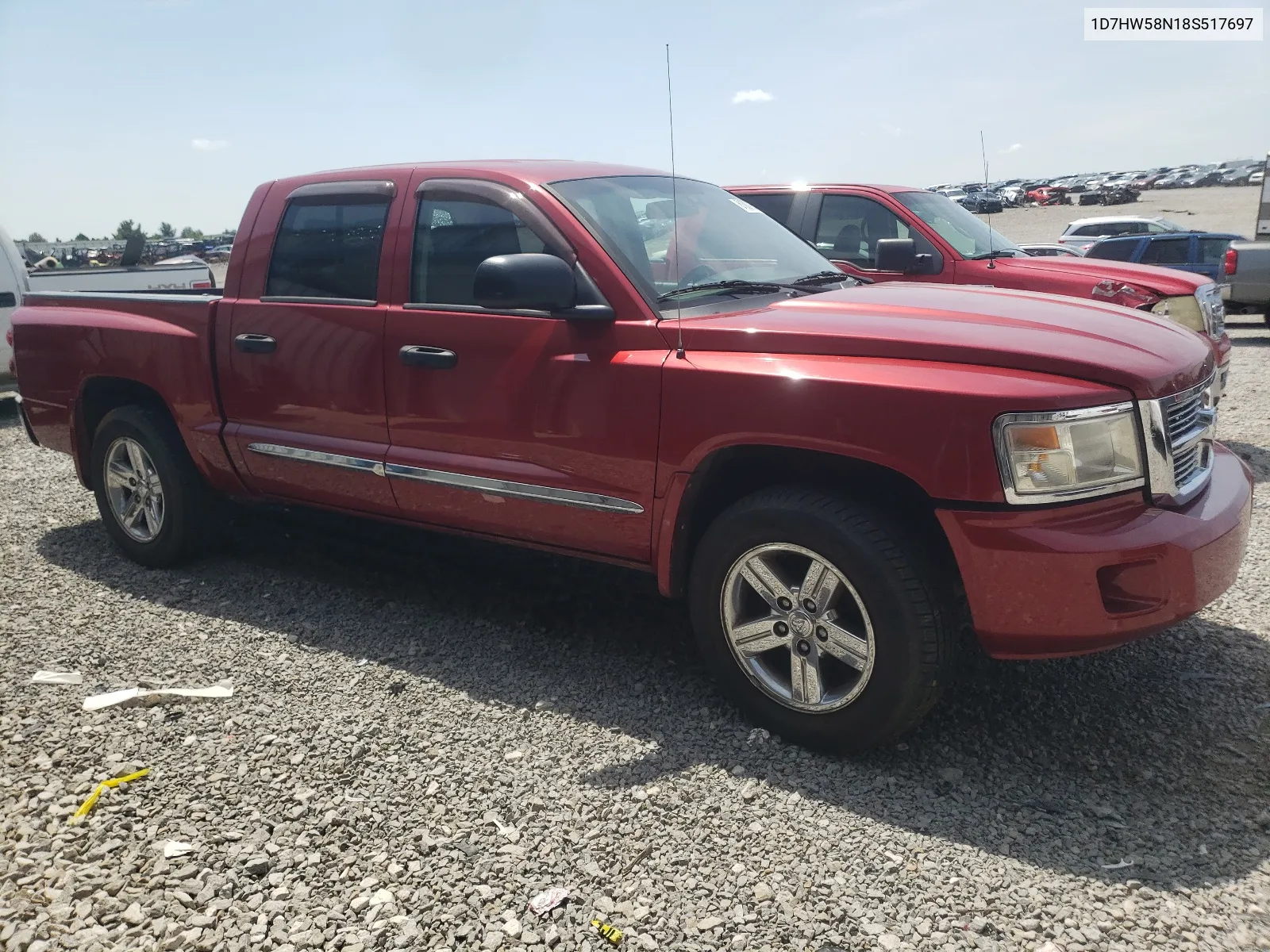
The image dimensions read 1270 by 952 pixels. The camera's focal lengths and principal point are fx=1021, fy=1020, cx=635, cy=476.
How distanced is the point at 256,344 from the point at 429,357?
1.02 meters

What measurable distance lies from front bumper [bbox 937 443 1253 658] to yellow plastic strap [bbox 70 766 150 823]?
2552mm

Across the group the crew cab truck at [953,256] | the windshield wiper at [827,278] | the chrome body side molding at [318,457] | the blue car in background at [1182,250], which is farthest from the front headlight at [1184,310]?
the blue car in background at [1182,250]

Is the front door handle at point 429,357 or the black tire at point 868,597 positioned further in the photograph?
the front door handle at point 429,357

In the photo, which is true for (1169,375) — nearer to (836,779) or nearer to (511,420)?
(836,779)

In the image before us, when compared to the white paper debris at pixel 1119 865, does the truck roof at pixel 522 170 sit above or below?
above

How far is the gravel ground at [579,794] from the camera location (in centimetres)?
249

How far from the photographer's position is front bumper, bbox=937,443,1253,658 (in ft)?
8.97

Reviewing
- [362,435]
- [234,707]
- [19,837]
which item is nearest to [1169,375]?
[362,435]

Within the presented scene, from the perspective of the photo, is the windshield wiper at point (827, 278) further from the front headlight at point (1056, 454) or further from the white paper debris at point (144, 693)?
the white paper debris at point (144, 693)

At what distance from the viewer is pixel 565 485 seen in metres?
3.56

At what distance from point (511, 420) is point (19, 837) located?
194cm

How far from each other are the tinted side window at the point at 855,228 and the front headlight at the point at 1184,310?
1706mm

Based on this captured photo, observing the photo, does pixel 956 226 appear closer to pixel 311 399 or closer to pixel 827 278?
pixel 827 278

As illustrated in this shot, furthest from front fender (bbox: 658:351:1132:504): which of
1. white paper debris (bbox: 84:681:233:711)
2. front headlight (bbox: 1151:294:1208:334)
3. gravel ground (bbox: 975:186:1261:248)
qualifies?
gravel ground (bbox: 975:186:1261:248)
